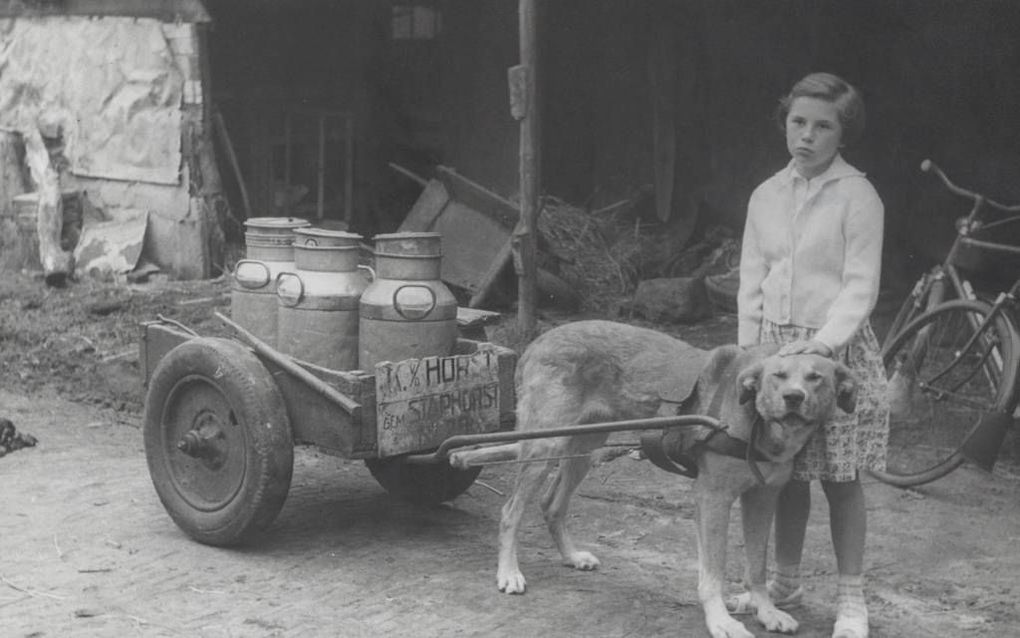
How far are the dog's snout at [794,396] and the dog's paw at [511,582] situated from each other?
134 cm

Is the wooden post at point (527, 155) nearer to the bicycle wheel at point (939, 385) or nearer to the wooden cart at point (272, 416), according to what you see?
the bicycle wheel at point (939, 385)

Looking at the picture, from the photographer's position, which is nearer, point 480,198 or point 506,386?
point 506,386

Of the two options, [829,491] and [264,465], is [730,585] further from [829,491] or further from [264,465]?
[264,465]

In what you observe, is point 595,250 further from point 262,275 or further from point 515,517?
point 515,517

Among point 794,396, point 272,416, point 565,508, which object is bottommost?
point 565,508

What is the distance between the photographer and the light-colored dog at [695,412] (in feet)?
13.4

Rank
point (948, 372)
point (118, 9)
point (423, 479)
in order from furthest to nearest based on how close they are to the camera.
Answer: point (118, 9) < point (948, 372) < point (423, 479)

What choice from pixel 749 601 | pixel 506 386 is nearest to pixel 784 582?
pixel 749 601

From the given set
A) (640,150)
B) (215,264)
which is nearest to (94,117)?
(215,264)

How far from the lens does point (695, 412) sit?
14.6 feet

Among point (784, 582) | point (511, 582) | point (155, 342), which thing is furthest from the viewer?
point (155, 342)

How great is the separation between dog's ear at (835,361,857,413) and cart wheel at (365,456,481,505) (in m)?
1.95

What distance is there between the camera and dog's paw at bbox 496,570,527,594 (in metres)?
4.77

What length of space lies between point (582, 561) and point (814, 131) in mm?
1872
